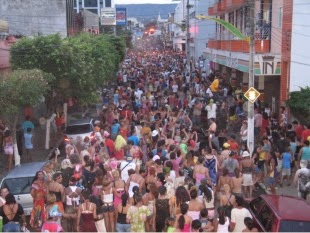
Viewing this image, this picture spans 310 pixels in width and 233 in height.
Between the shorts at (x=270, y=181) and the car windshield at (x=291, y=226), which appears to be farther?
the shorts at (x=270, y=181)

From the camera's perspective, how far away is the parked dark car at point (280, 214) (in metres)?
8.77

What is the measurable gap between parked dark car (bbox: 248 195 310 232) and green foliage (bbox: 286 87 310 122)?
962cm

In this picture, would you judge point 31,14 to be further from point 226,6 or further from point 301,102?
point 301,102

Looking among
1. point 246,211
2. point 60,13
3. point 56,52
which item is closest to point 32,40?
Answer: point 56,52

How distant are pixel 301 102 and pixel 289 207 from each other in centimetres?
1090

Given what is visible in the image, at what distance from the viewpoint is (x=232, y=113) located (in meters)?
22.9

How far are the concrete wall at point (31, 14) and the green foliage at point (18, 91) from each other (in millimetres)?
27374

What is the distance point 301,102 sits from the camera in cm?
1966

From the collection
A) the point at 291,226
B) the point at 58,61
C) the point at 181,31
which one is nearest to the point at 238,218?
the point at 291,226

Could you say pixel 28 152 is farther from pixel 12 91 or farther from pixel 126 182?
pixel 126 182

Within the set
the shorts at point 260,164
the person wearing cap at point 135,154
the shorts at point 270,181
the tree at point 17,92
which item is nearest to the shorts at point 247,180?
the shorts at point 270,181

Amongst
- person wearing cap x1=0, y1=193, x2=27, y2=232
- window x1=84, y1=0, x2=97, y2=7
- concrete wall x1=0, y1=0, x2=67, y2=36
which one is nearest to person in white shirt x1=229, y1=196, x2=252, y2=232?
person wearing cap x1=0, y1=193, x2=27, y2=232

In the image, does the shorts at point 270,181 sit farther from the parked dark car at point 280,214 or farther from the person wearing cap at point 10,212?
the person wearing cap at point 10,212

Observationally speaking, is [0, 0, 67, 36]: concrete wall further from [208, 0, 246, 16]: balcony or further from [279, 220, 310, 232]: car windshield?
[279, 220, 310, 232]: car windshield
